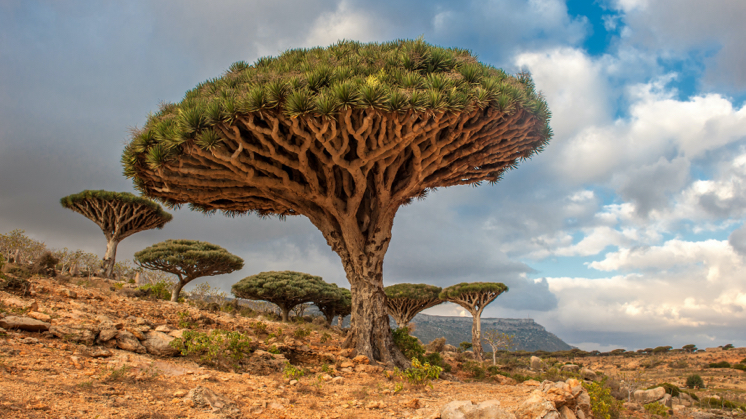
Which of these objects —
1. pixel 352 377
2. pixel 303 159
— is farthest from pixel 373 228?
pixel 352 377

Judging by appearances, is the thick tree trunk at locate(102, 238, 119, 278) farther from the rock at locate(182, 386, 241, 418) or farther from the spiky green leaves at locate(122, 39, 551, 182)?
the rock at locate(182, 386, 241, 418)

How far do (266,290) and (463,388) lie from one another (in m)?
23.3

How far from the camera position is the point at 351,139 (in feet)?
29.2

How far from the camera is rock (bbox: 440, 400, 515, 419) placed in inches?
183

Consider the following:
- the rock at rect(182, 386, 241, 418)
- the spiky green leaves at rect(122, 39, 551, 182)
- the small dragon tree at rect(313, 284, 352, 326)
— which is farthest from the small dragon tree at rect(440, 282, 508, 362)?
the rock at rect(182, 386, 241, 418)

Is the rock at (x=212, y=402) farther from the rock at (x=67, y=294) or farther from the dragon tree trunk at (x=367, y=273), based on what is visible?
the rock at (x=67, y=294)

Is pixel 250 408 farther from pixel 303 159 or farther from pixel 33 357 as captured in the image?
pixel 303 159

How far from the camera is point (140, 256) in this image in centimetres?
2383

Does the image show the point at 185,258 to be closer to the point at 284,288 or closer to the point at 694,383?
the point at 284,288

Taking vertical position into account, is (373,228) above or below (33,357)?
above

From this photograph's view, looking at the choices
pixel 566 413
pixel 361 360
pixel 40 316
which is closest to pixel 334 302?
pixel 361 360

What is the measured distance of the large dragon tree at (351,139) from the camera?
770 centimetres

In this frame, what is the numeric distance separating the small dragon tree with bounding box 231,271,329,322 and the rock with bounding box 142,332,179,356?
2204 centimetres

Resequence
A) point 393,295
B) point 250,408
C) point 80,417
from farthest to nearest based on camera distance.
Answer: point 393,295
point 250,408
point 80,417
